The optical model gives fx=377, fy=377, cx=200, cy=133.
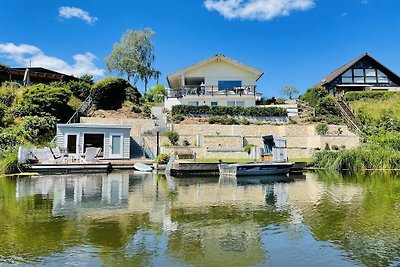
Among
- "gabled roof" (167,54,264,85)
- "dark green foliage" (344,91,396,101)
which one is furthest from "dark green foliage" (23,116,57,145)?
A: "dark green foliage" (344,91,396,101)

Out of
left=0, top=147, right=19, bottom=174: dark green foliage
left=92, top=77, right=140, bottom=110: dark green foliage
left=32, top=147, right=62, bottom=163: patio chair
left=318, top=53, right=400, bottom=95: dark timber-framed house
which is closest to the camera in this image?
left=0, top=147, right=19, bottom=174: dark green foliage

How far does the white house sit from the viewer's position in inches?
1524

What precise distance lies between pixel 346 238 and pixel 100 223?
5.84 m

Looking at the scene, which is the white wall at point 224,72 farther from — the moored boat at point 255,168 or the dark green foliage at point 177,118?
the moored boat at point 255,168

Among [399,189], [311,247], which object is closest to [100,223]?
[311,247]

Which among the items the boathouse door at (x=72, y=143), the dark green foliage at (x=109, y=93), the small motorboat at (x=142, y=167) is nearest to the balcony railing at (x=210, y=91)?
the dark green foliage at (x=109, y=93)

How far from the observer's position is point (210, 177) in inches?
870

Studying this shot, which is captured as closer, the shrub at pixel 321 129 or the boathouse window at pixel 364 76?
the shrub at pixel 321 129

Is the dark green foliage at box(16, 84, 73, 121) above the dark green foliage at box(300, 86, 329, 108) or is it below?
below

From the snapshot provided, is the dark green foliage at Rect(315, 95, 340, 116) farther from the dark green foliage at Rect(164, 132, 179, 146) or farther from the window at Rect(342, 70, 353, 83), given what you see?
the dark green foliage at Rect(164, 132, 179, 146)

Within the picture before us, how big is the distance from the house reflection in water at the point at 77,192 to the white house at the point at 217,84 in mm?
20006

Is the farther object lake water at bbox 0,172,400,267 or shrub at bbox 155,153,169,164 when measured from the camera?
shrub at bbox 155,153,169,164

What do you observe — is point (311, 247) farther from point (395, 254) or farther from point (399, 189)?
point (399, 189)

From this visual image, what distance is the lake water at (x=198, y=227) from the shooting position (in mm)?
6828
